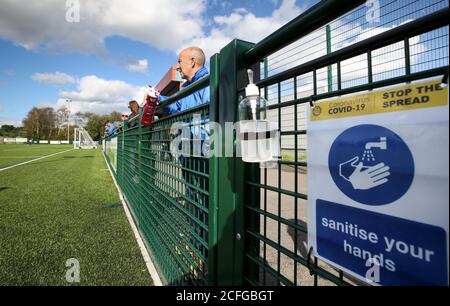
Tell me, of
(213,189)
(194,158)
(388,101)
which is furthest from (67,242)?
(388,101)

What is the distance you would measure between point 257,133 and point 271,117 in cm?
20

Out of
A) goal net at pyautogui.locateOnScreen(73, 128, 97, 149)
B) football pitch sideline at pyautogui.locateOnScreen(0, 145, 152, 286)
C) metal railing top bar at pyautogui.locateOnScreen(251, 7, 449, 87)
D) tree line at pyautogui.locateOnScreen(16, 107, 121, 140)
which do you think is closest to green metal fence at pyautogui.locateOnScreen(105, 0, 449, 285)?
metal railing top bar at pyautogui.locateOnScreen(251, 7, 449, 87)

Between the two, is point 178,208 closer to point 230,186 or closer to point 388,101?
point 230,186

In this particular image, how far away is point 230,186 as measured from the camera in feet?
5.11

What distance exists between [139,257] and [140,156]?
1.48m

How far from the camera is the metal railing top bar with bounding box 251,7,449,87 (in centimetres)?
74

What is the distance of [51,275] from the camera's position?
3082 mm

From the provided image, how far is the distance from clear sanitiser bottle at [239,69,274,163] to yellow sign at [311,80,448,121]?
26cm

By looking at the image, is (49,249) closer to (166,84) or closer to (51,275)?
(51,275)

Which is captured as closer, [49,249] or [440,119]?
[440,119]

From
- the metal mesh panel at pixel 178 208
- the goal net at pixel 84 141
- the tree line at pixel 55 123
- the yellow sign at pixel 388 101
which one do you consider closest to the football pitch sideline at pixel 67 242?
the metal mesh panel at pixel 178 208

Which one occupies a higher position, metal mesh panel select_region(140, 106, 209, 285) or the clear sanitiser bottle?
the clear sanitiser bottle

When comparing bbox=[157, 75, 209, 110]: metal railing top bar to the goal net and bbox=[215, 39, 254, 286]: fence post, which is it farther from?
the goal net
